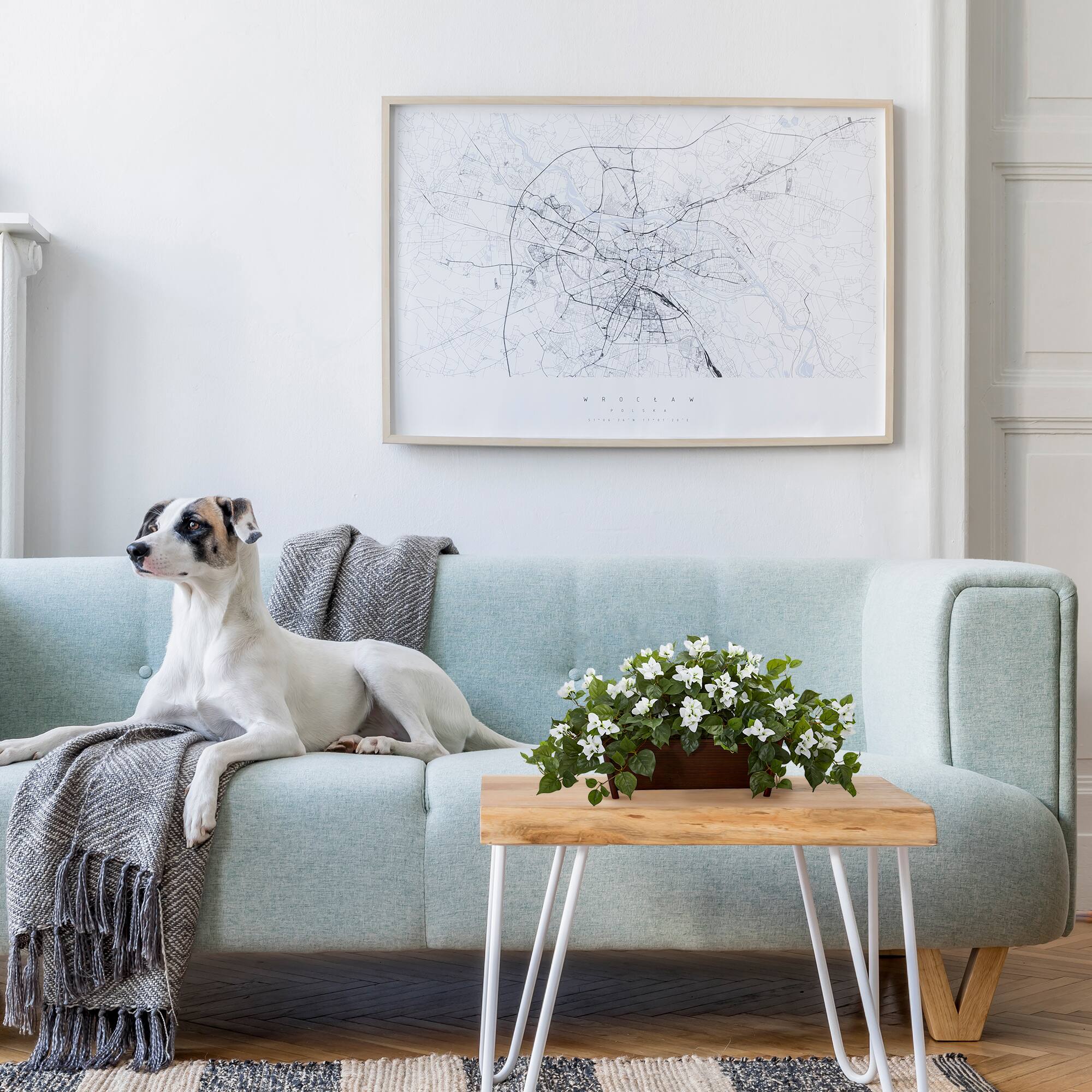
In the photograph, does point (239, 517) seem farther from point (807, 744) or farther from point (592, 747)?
point (807, 744)

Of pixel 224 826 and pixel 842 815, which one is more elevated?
pixel 842 815

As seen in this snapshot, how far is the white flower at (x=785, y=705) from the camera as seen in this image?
153 centimetres

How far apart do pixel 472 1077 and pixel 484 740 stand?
2.78 feet

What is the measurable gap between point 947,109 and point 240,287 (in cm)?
198

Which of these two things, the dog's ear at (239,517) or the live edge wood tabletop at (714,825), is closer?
the live edge wood tabletop at (714,825)

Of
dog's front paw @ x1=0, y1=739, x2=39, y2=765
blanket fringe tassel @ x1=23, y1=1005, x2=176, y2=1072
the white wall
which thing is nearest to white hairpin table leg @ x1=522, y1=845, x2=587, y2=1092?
blanket fringe tassel @ x1=23, y1=1005, x2=176, y2=1072

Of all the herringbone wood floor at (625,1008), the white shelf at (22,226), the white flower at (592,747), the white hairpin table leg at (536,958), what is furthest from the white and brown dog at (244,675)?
the white shelf at (22,226)

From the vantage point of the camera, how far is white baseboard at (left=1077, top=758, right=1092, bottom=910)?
10.3 ft

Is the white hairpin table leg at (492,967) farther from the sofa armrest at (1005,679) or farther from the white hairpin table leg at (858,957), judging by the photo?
the sofa armrest at (1005,679)

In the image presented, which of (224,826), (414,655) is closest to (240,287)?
(414,655)

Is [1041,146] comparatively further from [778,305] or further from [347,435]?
[347,435]

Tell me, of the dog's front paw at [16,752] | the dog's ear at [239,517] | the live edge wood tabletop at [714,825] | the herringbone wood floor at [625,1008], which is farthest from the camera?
the dog's ear at [239,517]

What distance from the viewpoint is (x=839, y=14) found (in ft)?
10.5

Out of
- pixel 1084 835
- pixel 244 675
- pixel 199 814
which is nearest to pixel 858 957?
pixel 199 814
